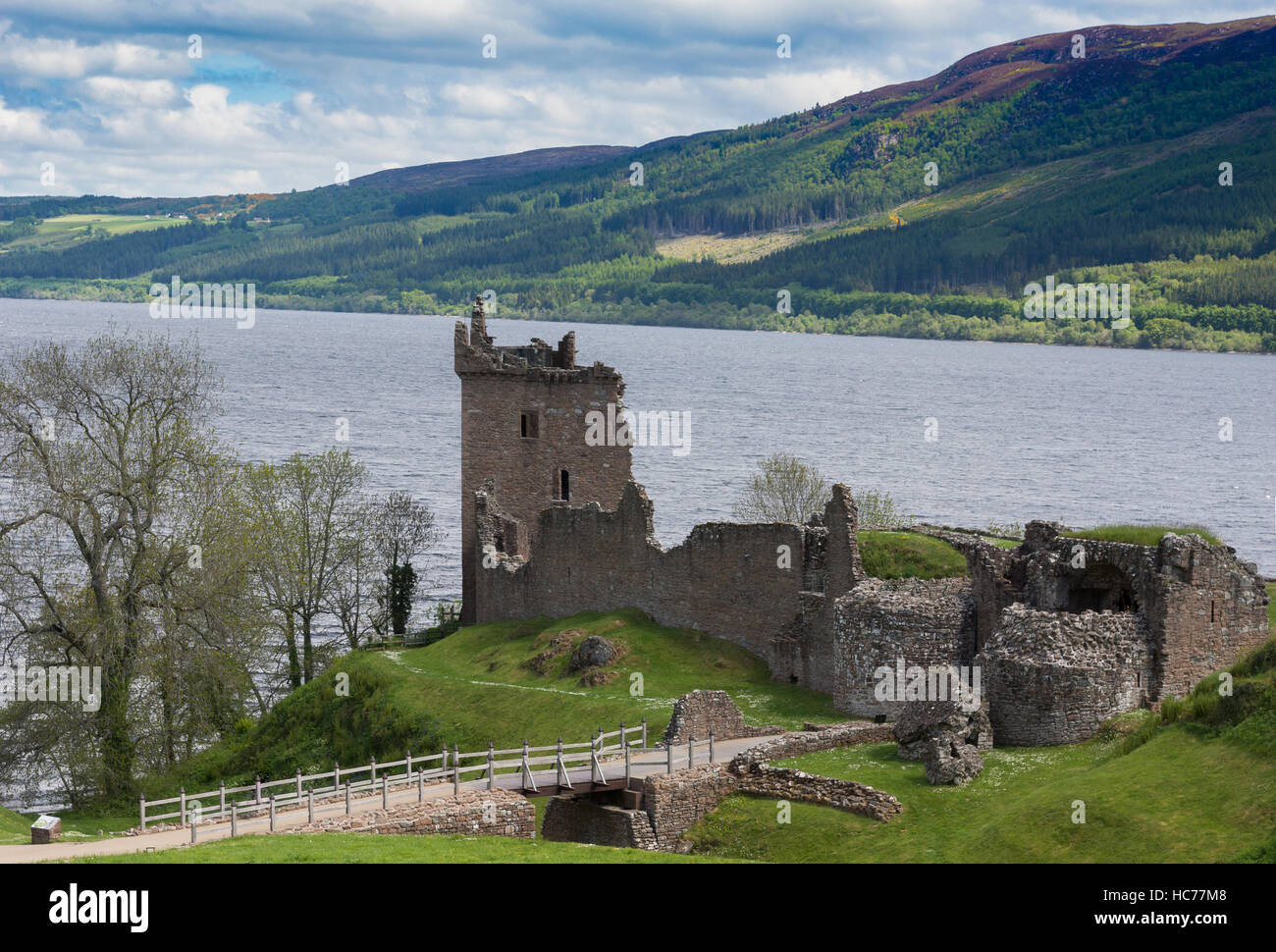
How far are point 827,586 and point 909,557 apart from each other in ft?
10.3

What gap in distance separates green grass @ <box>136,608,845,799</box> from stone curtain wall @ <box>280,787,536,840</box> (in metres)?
8.64

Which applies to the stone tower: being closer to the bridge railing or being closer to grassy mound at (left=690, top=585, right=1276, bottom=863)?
the bridge railing

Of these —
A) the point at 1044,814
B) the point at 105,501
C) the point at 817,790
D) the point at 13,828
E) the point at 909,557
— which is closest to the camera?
the point at 1044,814

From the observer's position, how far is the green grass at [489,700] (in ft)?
164

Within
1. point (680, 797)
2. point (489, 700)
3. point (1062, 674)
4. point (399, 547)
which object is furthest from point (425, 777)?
point (399, 547)

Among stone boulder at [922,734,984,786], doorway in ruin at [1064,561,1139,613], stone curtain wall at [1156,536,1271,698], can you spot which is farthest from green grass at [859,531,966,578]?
stone boulder at [922,734,984,786]

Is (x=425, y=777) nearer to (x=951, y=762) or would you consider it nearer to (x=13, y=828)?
(x=13, y=828)

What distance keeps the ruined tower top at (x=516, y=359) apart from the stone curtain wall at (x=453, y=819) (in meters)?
30.7

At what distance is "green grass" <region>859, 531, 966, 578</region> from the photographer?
51.8m

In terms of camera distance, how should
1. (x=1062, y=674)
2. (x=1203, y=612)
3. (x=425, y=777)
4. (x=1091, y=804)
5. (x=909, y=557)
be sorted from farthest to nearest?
(x=909, y=557)
(x=1203, y=612)
(x=425, y=777)
(x=1062, y=674)
(x=1091, y=804)

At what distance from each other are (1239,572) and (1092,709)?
6134 millimetres

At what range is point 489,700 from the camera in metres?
54.8

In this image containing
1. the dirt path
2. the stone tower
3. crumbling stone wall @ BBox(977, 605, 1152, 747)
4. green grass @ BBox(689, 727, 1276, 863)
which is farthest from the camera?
the stone tower

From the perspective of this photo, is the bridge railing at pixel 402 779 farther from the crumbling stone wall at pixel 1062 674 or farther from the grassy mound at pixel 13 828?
the crumbling stone wall at pixel 1062 674
